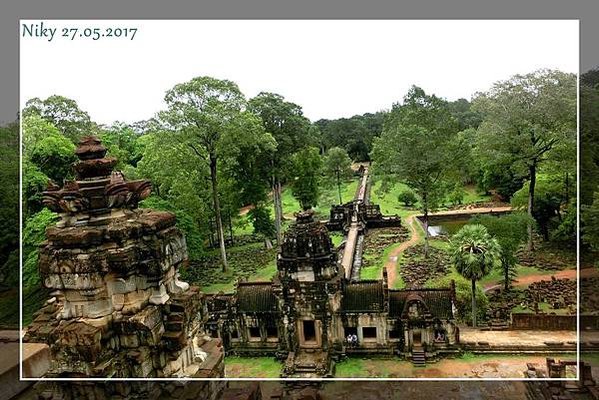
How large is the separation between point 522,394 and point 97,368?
12.2 m

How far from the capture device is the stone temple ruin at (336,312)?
17.9 meters

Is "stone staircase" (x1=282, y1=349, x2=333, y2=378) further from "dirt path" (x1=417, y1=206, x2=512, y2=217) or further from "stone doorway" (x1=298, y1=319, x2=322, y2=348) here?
"dirt path" (x1=417, y1=206, x2=512, y2=217)

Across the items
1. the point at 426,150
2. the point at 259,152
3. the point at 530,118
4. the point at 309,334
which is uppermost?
the point at 530,118

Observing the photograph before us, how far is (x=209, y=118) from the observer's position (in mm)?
25141

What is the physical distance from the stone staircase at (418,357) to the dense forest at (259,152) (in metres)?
7.52

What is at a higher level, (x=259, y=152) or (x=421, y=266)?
(x=259, y=152)

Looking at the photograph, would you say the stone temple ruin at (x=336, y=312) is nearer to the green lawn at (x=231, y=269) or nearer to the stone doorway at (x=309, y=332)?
the stone doorway at (x=309, y=332)

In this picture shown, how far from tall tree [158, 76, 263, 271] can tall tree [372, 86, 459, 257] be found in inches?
327

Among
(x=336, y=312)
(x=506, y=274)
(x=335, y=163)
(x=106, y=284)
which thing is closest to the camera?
(x=106, y=284)

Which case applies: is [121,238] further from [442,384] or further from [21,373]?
[442,384]

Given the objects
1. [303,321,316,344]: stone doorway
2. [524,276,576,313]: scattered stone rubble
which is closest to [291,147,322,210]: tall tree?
[524,276,576,313]: scattered stone rubble

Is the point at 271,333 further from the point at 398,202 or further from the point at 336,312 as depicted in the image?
the point at 398,202

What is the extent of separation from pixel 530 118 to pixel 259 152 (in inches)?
584

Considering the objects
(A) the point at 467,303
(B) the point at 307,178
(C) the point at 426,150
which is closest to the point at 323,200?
→ (B) the point at 307,178
